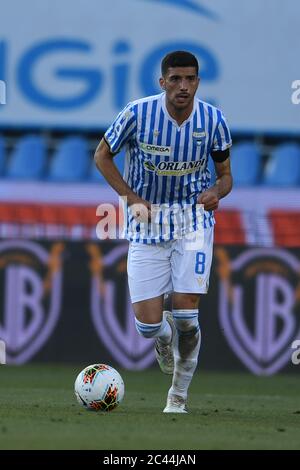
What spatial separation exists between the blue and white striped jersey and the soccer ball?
3.45 feet

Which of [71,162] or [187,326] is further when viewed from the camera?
[71,162]

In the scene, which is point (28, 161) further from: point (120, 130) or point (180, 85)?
point (180, 85)

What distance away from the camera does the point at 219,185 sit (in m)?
9.01

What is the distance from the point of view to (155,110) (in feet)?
29.1

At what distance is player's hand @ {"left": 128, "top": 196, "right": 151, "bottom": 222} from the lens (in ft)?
28.6

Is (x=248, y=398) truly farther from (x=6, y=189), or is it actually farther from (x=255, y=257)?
(x=6, y=189)

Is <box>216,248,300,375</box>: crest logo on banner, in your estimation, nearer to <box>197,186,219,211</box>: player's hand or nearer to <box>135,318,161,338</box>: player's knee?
<box>135,318,161,338</box>: player's knee

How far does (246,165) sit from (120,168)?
6.91ft

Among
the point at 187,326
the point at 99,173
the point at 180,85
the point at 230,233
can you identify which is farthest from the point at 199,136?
the point at 99,173

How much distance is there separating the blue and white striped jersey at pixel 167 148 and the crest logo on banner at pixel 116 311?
564 centimetres

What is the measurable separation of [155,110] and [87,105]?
11862mm

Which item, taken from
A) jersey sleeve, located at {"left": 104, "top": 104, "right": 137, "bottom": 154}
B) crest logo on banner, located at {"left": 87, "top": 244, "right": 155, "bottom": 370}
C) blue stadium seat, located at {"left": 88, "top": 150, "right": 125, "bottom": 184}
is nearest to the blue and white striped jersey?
jersey sleeve, located at {"left": 104, "top": 104, "right": 137, "bottom": 154}

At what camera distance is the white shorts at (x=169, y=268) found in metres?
8.80

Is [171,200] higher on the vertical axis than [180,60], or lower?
lower
